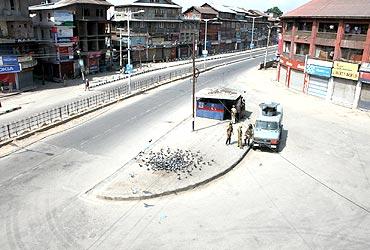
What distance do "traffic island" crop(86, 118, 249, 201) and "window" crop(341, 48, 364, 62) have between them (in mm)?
21187

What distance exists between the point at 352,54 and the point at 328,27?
502 centimetres

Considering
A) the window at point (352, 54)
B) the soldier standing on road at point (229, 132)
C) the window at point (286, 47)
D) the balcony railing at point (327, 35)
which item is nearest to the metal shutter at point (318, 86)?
the window at point (352, 54)

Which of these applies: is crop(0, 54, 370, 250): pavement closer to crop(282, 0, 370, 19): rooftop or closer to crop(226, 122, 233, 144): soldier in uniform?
crop(226, 122, 233, 144): soldier in uniform

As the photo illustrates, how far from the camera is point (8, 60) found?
42.6 meters

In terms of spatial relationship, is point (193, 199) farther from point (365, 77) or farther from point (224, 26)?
point (224, 26)

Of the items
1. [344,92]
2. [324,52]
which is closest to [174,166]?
[344,92]

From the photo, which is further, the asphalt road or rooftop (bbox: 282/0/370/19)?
rooftop (bbox: 282/0/370/19)

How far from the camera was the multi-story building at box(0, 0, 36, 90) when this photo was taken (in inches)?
1694

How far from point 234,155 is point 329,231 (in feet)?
30.4

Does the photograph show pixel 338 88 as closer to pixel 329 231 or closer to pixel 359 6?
pixel 359 6

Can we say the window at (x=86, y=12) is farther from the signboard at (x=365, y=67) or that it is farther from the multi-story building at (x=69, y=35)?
the signboard at (x=365, y=67)

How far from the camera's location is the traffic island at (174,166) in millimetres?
19266

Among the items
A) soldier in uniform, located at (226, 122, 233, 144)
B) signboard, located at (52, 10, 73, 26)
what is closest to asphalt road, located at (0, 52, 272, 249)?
soldier in uniform, located at (226, 122, 233, 144)

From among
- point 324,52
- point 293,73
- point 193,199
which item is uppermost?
point 324,52
